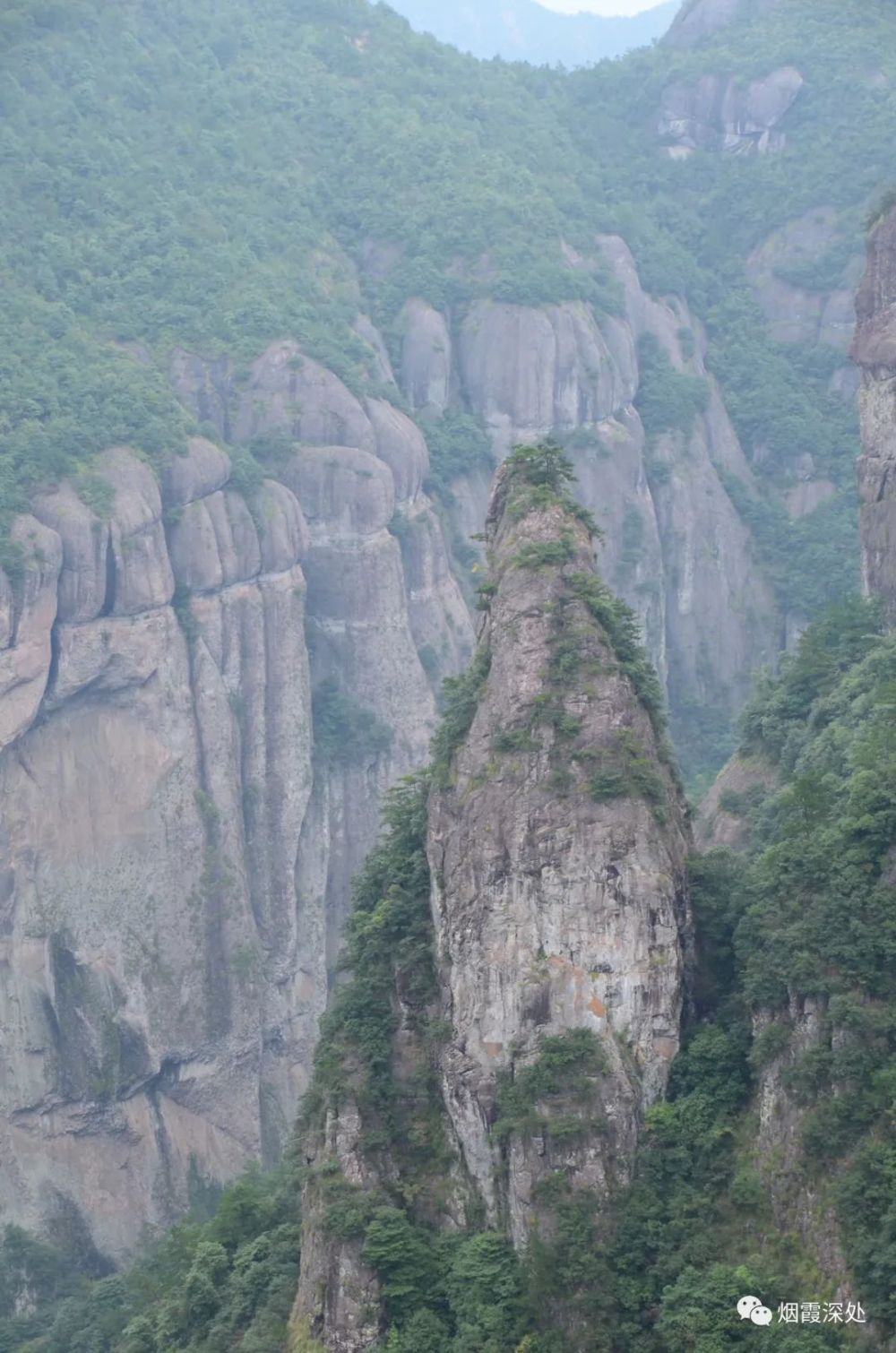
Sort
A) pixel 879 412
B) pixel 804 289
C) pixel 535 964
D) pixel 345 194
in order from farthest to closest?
pixel 804 289 < pixel 345 194 < pixel 879 412 < pixel 535 964

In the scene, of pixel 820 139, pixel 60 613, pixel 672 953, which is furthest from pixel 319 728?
pixel 820 139

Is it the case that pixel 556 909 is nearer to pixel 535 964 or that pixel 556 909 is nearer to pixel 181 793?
pixel 535 964

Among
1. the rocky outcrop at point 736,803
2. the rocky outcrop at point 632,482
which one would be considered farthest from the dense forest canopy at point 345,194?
the rocky outcrop at point 736,803

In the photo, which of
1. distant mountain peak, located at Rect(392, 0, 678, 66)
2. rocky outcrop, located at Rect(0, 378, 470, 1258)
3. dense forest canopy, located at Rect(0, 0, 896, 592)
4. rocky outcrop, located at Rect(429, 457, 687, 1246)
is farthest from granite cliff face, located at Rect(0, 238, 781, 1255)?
distant mountain peak, located at Rect(392, 0, 678, 66)

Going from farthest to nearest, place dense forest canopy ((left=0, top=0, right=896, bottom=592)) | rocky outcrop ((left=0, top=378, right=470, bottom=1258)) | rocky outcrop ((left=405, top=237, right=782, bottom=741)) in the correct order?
rocky outcrop ((left=405, top=237, right=782, bottom=741)) → dense forest canopy ((left=0, top=0, right=896, bottom=592)) → rocky outcrop ((left=0, top=378, right=470, bottom=1258))

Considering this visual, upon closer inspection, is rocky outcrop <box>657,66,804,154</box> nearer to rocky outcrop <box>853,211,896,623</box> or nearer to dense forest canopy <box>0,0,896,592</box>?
dense forest canopy <box>0,0,896,592</box>

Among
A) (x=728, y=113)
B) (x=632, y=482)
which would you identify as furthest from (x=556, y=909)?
(x=728, y=113)

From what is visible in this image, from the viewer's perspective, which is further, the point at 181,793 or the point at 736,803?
the point at 181,793

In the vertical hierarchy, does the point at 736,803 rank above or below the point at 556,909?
below
